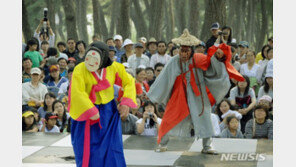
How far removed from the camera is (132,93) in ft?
20.1

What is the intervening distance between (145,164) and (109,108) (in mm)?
1416

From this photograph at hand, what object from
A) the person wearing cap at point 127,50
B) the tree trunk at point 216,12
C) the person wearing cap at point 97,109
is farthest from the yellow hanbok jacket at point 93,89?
the tree trunk at point 216,12

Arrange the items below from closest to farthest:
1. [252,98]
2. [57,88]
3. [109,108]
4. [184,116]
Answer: [109,108] < [184,116] < [252,98] < [57,88]

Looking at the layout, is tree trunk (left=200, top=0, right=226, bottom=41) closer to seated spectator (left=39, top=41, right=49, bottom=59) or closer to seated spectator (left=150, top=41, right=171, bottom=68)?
seated spectator (left=150, top=41, right=171, bottom=68)

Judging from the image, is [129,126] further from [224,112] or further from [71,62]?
[71,62]

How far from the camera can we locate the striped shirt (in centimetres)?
852


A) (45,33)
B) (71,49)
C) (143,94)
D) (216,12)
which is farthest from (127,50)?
(216,12)

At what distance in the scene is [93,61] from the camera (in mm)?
5781

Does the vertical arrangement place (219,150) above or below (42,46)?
below

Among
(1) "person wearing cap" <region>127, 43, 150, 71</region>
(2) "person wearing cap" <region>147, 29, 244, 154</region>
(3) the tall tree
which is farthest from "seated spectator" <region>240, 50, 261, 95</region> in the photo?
(3) the tall tree

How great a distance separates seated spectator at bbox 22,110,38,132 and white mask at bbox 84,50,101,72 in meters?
3.41

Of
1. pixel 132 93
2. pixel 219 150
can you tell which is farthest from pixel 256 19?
pixel 132 93

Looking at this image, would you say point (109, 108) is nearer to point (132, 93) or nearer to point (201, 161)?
point (132, 93)

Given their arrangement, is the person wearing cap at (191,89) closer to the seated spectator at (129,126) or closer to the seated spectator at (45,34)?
the seated spectator at (129,126)
